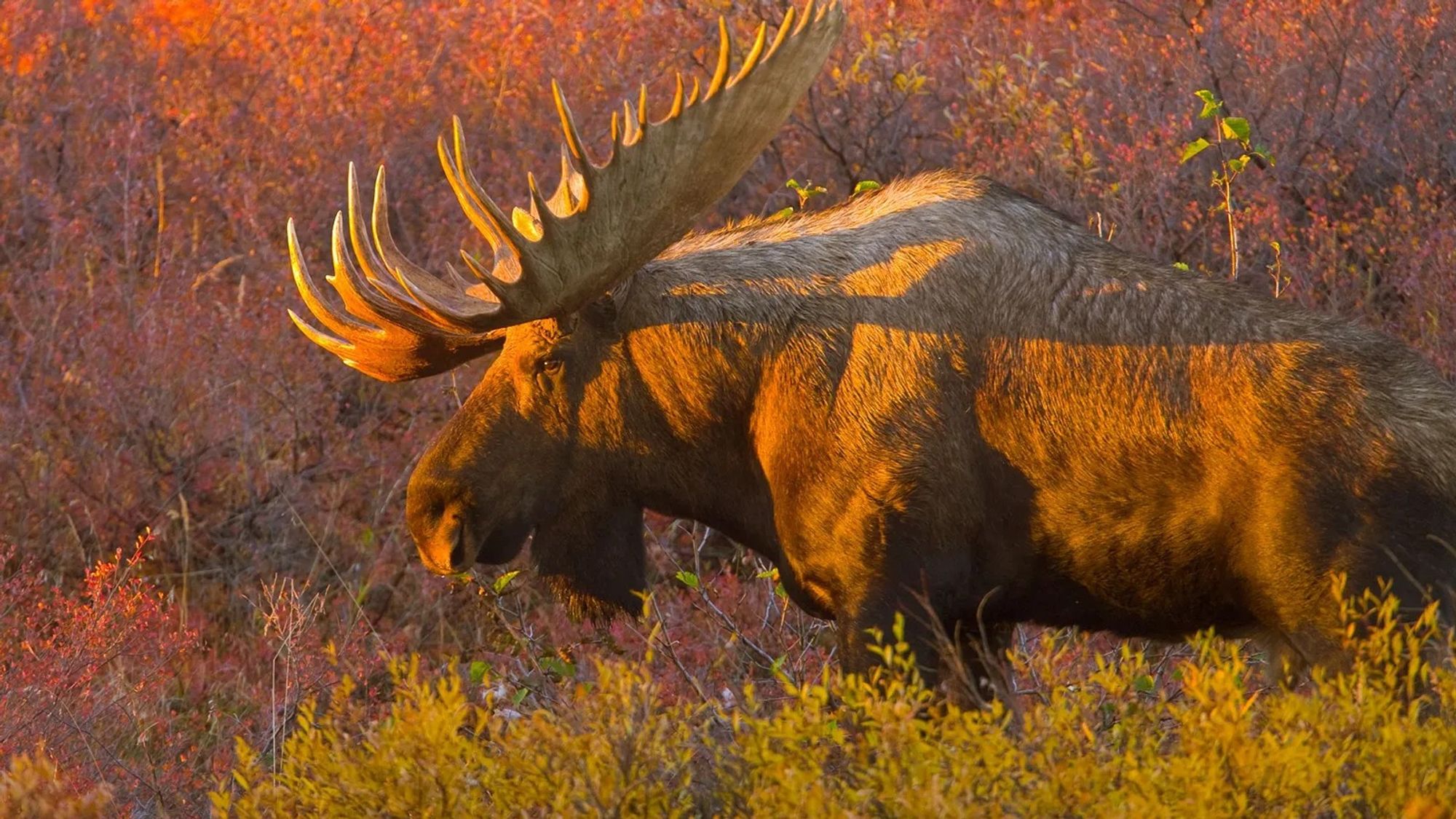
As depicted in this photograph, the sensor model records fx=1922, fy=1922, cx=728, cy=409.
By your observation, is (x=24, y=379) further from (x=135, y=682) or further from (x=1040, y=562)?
(x=1040, y=562)

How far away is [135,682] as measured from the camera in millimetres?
6152

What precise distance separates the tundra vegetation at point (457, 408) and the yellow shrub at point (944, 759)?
0.01m

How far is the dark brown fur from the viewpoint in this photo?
4086 mm

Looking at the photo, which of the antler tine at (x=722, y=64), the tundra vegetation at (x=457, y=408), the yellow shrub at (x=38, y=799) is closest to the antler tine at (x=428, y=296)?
the antler tine at (x=722, y=64)

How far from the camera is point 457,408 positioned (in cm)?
802

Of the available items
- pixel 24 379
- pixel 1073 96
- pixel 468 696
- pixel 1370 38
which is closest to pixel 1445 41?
pixel 1370 38

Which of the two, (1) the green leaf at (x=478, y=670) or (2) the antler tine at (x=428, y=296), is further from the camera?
(1) the green leaf at (x=478, y=670)

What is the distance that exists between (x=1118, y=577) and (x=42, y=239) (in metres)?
6.32

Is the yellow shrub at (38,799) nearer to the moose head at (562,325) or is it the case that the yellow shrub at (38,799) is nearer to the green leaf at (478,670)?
the moose head at (562,325)

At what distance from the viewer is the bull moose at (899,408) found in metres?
4.11

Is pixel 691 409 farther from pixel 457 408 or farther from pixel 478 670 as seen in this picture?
pixel 457 408

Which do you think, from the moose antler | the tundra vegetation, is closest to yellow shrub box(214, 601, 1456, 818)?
the tundra vegetation

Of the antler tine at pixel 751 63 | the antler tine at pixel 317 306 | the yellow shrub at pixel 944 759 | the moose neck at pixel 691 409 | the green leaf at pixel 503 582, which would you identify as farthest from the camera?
the green leaf at pixel 503 582

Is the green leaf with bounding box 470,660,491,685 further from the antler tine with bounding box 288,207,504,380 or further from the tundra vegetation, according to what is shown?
the antler tine with bounding box 288,207,504,380
